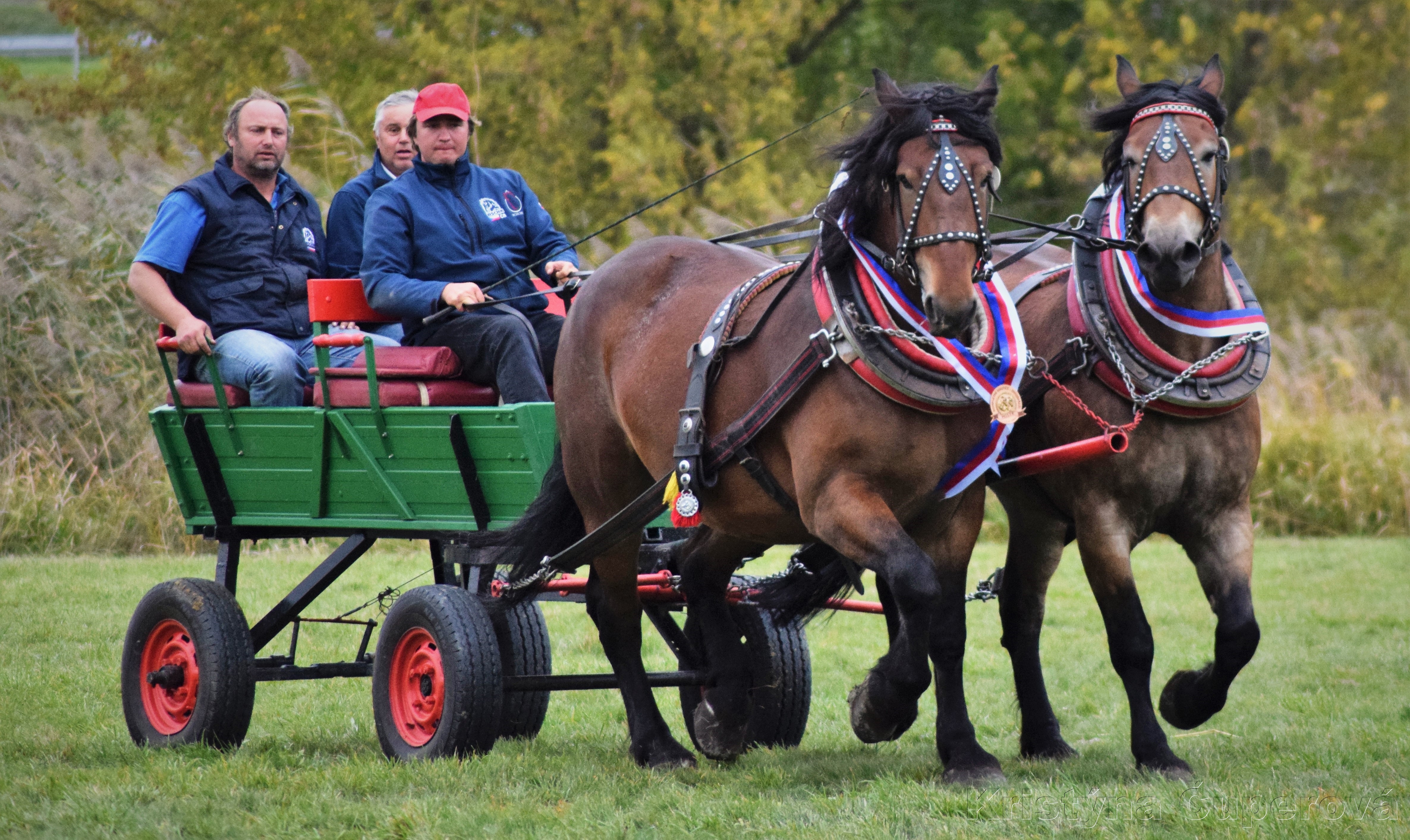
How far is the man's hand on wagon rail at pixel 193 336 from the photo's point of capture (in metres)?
5.18

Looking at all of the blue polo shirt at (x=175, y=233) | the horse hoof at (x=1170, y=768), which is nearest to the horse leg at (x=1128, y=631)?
the horse hoof at (x=1170, y=768)

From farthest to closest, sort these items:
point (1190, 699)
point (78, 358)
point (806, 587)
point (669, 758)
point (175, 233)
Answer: point (78, 358), point (175, 233), point (806, 587), point (669, 758), point (1190, 699)

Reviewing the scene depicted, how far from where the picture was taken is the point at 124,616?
293 inches

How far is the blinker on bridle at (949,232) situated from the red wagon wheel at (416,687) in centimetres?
204

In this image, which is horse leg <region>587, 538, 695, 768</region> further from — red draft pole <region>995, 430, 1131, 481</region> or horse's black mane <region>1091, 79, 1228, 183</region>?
horse's black mane <region>1091, 79, 1228, 183</region>

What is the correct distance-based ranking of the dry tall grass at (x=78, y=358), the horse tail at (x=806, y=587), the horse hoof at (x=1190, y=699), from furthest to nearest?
the dry tall grass at (x=78, y=358) < the horse tail at (x=806, y=587) < the horse hoof at (x=1190, y=699)

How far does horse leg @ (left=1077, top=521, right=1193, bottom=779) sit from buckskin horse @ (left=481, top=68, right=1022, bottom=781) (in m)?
0.33

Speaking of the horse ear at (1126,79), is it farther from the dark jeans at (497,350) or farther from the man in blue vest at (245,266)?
the man in blue vest at (245,266)

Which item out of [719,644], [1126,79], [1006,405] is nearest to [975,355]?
[1006,405]

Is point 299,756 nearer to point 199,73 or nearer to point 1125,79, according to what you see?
point 1125,79

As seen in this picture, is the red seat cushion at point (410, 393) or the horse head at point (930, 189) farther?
the red seat cushion at point (410, 393)

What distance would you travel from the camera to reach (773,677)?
544 cm

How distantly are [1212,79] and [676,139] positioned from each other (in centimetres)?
1174

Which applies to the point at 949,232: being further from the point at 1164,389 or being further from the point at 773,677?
the point at 773,677
